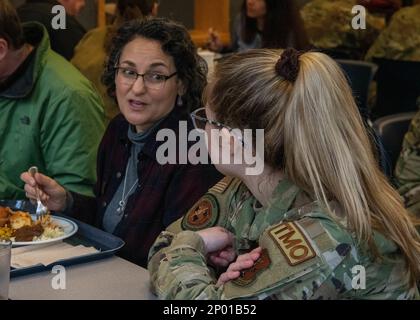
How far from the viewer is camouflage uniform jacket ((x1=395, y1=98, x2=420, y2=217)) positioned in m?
2.63

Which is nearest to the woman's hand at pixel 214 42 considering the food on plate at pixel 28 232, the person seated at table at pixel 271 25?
the person seated at table at pixel 271 25

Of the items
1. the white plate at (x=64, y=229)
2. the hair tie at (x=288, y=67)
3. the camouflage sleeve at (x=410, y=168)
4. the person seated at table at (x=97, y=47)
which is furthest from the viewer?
the person seated at table at (x=97, y=47)

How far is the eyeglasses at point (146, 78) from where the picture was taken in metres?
2.32

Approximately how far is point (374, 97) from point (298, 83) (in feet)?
12.2

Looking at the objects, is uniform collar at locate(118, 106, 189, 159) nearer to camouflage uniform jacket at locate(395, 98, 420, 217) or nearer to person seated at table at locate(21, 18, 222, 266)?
person seated at table at locate(21, 18, 222, 266)

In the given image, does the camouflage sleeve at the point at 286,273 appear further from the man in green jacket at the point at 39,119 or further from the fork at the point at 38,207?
the man in green jacket at the point at 39,119

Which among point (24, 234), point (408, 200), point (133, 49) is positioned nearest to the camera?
point (24, 234)

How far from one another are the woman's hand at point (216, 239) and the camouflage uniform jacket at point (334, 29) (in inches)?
153

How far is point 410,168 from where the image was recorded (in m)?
2.66

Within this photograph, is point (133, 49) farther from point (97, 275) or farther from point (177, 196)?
point (97, 275)

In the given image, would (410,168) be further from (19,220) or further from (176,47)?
(19,220)

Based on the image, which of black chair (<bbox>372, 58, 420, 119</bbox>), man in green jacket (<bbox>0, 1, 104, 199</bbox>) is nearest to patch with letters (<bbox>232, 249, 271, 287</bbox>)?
man in green jacket (<bbox>0, 1, 104, 199</bbox>)

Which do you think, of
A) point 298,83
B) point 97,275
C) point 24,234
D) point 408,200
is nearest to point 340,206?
point 298,83

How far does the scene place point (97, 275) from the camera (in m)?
1.89
